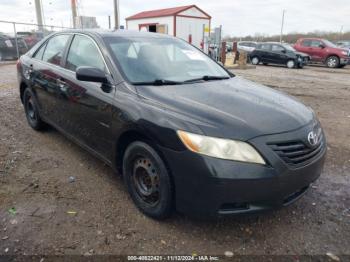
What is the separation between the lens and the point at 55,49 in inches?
170

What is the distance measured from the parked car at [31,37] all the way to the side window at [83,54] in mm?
16503

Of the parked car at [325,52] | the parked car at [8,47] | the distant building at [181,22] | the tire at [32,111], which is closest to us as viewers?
the tire at [32,111]

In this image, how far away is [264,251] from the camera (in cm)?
246

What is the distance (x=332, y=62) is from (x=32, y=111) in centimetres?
1934

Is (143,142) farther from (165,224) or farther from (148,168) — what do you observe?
(165,224)

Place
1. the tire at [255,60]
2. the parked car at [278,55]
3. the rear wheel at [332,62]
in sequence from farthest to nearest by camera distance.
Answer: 1. the tire at [255,60]
2. the rear wheel at [332,62]
3. the parked car at [278,55]

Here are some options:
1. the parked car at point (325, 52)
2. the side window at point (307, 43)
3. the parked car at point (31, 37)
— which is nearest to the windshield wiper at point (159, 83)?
the parked car at point (31, 37)

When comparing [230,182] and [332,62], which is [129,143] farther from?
[332,62]

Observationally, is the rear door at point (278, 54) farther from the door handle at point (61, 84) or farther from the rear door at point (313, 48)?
the door handle at point (61, 84)

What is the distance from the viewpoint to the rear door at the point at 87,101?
3.08 meters

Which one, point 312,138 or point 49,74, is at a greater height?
point 49,74

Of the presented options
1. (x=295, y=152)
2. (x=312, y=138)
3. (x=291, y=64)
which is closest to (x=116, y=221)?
(x=295, y=152)

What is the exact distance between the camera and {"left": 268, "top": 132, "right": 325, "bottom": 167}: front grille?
2.33 m

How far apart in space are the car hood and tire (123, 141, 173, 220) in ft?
1.40
